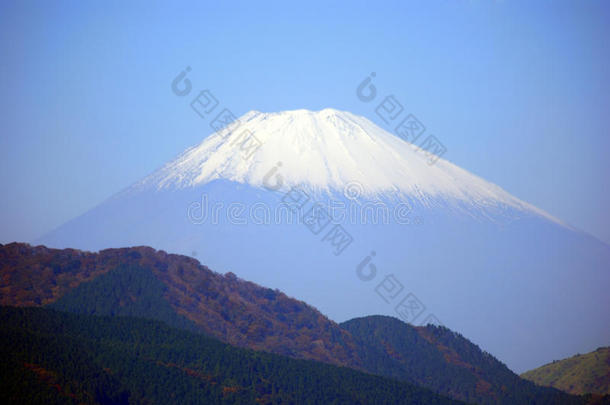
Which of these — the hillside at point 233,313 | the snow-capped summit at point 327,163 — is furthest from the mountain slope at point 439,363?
the snow-capped summit at point 327,163

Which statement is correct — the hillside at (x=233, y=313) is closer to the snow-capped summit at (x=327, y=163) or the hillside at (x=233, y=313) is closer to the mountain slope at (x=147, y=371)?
the mountain slope at (x=147, y=371)

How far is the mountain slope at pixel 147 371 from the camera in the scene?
39344 millimetres

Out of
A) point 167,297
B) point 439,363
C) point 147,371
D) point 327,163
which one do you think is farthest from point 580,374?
point 327,163

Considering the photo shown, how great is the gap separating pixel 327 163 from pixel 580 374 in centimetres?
5802

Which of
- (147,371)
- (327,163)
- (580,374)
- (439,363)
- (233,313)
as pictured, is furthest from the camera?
(327,163)

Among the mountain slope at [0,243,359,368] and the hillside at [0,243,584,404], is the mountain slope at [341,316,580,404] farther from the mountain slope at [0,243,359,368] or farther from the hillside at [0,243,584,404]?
the mountain slope at [0,243,359,368]

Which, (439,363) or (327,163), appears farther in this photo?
(327,163)

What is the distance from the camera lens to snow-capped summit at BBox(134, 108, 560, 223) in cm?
11675

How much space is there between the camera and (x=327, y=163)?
120 m

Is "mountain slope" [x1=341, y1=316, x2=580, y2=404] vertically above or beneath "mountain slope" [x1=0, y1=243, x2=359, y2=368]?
beneath

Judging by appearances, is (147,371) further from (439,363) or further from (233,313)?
(439,363)

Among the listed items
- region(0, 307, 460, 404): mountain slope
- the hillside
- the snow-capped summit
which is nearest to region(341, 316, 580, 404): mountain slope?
the hillside

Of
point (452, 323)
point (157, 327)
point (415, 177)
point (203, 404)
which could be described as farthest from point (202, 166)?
point (203, 404)

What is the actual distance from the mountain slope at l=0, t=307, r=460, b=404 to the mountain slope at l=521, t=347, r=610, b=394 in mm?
25197
